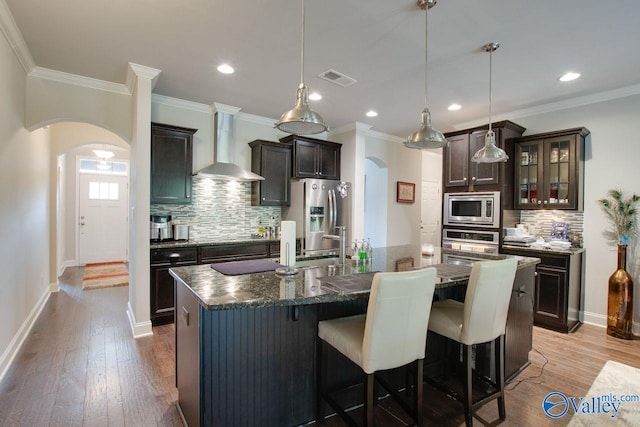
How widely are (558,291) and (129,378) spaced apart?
440cm

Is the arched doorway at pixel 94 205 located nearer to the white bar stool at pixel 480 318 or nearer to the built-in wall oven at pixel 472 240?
the built-in wall oven at pixel 472 240

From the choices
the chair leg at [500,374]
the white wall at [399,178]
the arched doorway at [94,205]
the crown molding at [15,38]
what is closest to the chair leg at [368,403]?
the chair leg at [500,374]

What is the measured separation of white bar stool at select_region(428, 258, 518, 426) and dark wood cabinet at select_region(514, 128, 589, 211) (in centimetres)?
266

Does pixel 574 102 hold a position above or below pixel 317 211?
above

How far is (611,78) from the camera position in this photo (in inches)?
133

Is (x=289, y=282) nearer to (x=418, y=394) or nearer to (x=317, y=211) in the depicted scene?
(x=418, y=394)

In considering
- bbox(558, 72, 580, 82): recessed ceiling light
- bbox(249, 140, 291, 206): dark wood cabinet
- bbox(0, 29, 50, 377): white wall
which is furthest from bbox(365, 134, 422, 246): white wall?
bbox(0, 29, 50, 377): white wall

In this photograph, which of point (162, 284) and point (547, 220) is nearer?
point (162, 284)

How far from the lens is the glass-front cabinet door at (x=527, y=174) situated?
4.12 m

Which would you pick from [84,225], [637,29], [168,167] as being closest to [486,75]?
[637,29]

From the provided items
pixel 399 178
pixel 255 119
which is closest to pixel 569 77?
pixel 399 178

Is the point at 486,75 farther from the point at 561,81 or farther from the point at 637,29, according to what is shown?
the point at 637,29

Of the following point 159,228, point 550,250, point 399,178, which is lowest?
point 550,250

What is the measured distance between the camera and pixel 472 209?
442 cm
